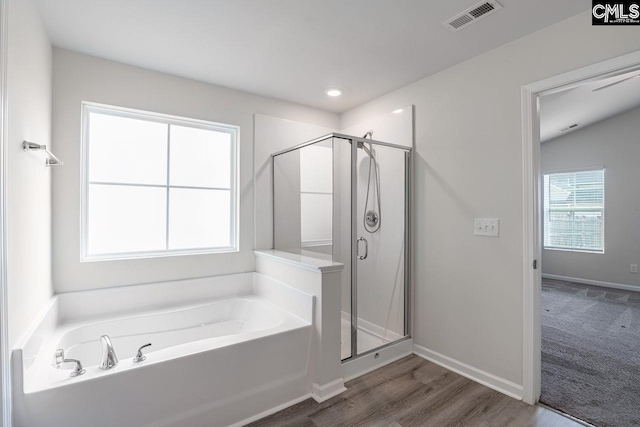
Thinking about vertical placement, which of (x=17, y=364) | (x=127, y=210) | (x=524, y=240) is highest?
(x=127, y=210)

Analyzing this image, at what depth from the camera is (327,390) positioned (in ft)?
6.82

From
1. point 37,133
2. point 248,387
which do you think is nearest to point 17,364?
point 248,387

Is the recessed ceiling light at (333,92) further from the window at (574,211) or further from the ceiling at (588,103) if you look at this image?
the window at (574,211)

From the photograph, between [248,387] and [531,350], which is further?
[531,350]

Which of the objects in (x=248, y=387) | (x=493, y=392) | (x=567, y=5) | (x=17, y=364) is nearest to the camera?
(x=17, y=364)

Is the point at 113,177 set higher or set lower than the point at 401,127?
lower

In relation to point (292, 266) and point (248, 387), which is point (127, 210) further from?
point (248, 387)

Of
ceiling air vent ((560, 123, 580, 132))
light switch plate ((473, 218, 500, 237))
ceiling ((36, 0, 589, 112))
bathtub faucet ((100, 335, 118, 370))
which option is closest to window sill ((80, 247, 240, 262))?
bathtub faucet ((100, 335, 118, 370))

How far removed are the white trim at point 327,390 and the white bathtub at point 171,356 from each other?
72 mm

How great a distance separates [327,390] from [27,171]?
217cm

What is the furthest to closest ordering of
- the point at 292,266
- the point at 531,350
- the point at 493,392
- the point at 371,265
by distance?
1. the point at 371,265
2. the point at 292,266
3. the point at 493,392
4. the point at 531,350

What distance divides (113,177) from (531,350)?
327cm

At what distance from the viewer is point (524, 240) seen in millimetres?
2035

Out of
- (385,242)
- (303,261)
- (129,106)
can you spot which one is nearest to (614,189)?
(385,242)
